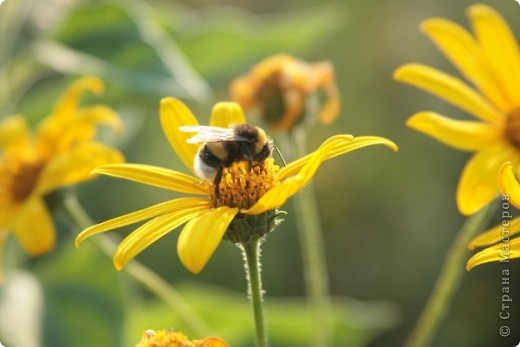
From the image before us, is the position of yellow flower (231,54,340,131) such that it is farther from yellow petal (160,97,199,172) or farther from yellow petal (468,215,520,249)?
yellow petal (468,215,520,249)

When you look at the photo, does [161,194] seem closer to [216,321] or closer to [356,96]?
[356,96]

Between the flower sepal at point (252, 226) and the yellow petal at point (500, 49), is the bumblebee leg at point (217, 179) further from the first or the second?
the yellow petal at point (500, 49)

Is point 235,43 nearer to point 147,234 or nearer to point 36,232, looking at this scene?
point 36,232

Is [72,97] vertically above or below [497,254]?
above

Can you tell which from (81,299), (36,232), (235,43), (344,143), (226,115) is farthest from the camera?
(235,43)

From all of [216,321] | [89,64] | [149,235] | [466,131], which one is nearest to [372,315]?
[216,321]

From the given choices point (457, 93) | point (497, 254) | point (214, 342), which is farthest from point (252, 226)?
point (457, 93)

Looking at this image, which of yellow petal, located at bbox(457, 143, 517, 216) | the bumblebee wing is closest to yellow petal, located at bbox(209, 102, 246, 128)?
the bumblebee wing
